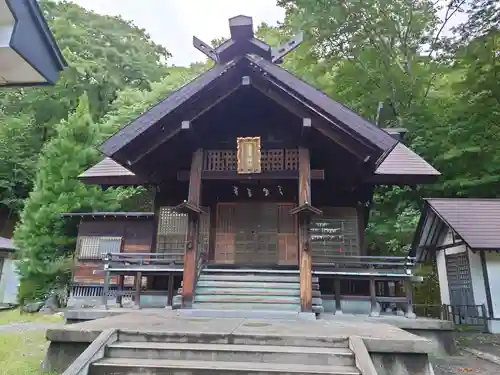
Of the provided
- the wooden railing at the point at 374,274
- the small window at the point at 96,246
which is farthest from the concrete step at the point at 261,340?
the small window at the point at 96,246

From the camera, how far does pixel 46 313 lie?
51.2 ft

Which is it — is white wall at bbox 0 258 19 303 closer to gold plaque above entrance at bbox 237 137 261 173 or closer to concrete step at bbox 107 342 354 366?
gold plaque above entrance at bbox 237 137 261 173

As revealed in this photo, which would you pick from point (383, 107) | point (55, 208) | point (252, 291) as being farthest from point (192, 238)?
point (383, 107)

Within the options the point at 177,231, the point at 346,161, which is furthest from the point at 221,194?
the point at 346,161

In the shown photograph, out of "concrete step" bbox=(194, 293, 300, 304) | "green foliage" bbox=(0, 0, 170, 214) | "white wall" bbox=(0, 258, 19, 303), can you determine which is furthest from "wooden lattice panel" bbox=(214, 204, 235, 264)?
"green foliage" bbox=(0, 0, 170, 214)

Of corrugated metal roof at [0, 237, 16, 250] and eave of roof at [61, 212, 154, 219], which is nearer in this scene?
eave of roof at [61, 212, 154, 219]

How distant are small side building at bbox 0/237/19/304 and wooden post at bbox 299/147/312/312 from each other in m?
18.0

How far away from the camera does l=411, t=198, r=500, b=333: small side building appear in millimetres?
11562

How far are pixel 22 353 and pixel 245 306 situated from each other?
4035 mm

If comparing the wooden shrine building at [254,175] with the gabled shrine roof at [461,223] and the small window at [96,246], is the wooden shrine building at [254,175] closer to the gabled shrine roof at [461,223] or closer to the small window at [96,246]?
the gabled shrine roof at [461,223]

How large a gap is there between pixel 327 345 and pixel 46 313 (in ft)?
46.9

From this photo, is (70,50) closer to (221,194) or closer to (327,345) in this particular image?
(221,194)

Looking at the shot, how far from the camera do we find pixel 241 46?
30.0 ft

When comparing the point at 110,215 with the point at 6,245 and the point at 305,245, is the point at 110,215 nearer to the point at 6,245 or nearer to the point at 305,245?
the point at 6,245
